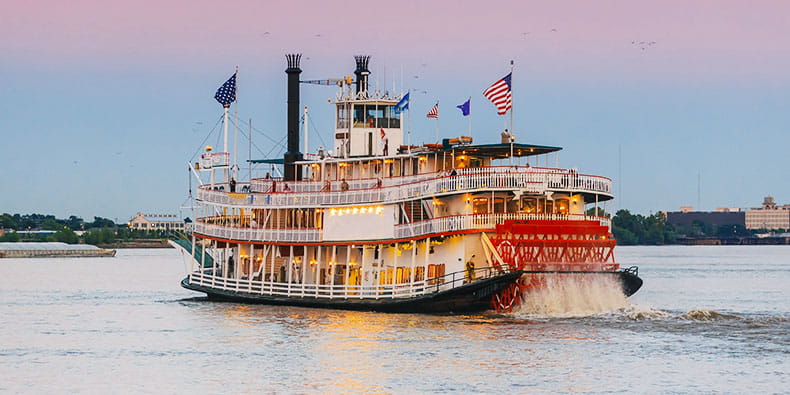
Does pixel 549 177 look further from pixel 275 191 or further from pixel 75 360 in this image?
pixel 75 360

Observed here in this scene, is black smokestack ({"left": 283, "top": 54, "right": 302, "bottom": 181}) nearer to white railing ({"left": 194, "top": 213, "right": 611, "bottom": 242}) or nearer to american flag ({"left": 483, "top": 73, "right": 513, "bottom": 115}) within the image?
white railing ({"left": 194, "top": 213, "right": 611, "bottom": 242})

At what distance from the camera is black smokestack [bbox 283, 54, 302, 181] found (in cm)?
5294

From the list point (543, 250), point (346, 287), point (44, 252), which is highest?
point (44, 252)

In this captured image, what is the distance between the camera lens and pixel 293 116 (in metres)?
55.1

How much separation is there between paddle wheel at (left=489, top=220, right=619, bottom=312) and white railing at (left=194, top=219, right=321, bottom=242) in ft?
28.3

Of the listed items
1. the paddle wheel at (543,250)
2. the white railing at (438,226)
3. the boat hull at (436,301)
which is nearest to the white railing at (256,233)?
the white railing at (438,226)

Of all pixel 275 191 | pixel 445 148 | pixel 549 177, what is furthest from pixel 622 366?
pixel 275 191

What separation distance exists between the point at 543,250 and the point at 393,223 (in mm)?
5918

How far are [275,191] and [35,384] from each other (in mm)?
20623

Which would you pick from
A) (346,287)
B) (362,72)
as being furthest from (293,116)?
(346,287)

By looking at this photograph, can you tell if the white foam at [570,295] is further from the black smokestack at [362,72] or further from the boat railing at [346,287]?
the black smokestack at [362,72]

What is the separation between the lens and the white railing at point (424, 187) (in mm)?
42219

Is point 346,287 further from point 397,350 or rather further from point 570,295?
point 397,350

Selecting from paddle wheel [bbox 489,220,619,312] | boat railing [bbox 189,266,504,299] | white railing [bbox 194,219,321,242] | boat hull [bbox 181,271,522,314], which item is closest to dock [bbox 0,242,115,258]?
boat railing [bbox 189,266,504,299]
